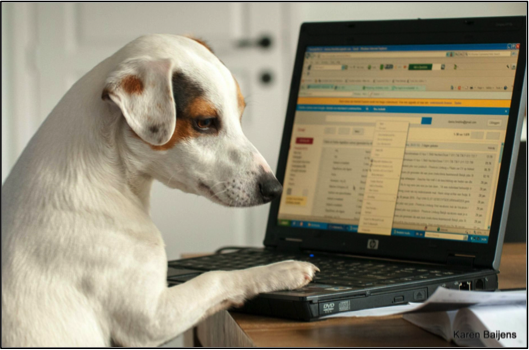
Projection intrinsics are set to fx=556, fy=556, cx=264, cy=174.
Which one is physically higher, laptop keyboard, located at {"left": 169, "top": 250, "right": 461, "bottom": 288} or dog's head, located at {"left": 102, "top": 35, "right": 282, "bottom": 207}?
dog's head, located at {"left": 102, "top": 35, "right": 282, "bottom": 207}

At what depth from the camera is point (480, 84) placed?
3.19 ft

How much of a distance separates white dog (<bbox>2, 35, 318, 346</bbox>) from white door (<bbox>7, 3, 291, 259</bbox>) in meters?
2.17

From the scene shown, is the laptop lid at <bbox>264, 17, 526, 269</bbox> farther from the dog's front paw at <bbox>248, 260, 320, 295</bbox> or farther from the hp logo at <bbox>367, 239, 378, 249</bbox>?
the dog's front paw at <bbox>248, 260, 320, 295</bbox>

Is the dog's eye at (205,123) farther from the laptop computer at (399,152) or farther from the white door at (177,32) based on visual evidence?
the white door at (177,32)

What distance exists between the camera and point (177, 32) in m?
3.06

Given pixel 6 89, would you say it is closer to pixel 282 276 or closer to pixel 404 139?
pixel 404 139

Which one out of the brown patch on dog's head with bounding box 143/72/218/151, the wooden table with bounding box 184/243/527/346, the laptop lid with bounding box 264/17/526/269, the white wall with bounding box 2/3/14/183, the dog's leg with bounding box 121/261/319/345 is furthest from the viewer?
the white wall with bounding box 2/3/14/183

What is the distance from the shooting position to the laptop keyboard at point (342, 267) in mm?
755

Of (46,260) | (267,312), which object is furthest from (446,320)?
(46,260)

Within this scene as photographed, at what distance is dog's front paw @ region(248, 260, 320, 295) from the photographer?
0.72 meters

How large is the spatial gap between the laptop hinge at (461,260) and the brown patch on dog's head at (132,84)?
0.57 metres

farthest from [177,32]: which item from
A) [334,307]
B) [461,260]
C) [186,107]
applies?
[334,307]

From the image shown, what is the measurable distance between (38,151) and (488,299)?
594 mm

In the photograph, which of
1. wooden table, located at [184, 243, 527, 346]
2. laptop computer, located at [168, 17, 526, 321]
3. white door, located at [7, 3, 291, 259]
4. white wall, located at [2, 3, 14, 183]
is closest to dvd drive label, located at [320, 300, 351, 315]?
wooden table, located at [184, 243, 527, 346]
